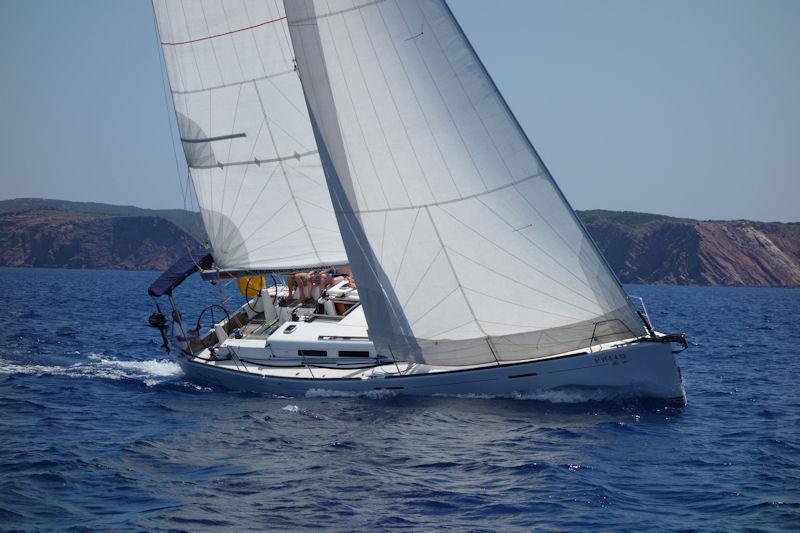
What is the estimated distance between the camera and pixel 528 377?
17625 mm

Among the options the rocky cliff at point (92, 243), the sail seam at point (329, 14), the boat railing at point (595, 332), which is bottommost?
the boat railing at point (595, 332)

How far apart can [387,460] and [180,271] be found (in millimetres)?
12397

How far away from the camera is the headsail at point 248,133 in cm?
2178

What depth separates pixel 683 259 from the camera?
395 ft

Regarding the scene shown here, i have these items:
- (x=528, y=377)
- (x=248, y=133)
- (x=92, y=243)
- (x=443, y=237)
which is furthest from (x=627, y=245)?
(x=443, y=237)

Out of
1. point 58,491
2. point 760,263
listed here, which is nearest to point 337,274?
point 58,491

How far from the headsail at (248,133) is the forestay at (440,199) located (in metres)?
4.03

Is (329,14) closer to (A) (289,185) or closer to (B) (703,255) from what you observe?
(A) (289,185)

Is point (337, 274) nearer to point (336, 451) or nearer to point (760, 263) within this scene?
point (336, 451)

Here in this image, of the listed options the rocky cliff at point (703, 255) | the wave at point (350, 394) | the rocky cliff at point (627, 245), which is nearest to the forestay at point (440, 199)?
the wave at point (350, 394)

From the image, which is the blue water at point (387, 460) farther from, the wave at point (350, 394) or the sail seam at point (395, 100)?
the sail seam at point (395, 100)

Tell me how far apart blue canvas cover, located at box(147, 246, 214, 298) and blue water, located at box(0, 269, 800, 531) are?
105 inches

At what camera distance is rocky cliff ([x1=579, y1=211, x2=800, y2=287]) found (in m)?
119

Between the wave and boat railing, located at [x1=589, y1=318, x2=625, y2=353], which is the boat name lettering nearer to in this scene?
boat railing, located at [x1=589, y1=318, x2=625, y2=353]
